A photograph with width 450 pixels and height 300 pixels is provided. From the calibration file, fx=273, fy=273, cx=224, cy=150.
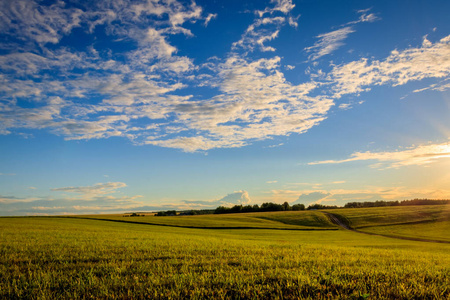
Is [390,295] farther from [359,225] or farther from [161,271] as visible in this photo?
[359,225]

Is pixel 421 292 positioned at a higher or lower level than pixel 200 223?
higher

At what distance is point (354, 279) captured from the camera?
18.5 feet

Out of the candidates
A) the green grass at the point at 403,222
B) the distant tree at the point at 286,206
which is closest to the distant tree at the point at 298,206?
the distant tree at the point at 286,206

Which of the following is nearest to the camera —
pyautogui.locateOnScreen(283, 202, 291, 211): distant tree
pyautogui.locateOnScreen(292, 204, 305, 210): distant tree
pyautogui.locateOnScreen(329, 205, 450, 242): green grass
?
pyautogui.locateOnScreen(329, 205, 450, 242): green grass

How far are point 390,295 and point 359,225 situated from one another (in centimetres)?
9024

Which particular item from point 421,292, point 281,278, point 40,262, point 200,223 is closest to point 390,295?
point 421,292

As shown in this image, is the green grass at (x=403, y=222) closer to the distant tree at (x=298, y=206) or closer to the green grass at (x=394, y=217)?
the green grass at (x=394, y=217)

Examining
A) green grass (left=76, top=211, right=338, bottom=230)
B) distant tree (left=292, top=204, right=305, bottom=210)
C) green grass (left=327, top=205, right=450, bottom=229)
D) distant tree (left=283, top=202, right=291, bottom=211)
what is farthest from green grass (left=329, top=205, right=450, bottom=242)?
distant tree (left=292, top=204, right=305, bottom=210)

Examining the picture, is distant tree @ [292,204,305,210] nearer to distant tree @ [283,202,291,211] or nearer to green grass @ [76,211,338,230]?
distant tree @ [283,202,291,211]

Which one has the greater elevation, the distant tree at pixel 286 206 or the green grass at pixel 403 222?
the distant tree at pixel 286 206

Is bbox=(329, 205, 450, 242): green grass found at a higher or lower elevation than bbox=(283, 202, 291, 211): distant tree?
lower

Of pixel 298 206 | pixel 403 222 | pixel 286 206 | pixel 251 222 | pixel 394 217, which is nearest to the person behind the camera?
pixel 403 222

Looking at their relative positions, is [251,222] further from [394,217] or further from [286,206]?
[286,206]

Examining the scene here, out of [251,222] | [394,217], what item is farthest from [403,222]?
[251,222]
